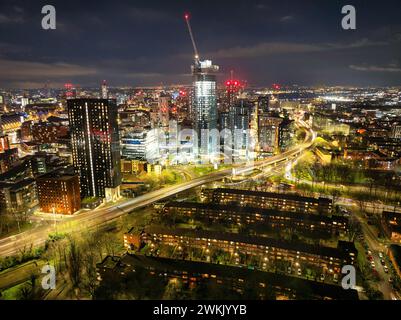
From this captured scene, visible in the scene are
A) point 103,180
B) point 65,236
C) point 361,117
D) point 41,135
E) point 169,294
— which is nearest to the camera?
point 169,294

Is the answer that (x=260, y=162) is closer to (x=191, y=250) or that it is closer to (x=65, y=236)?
(x=191, y=250)

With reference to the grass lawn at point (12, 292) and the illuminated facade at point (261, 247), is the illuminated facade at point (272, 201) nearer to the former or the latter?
the illuminated facade at point (261, 247)

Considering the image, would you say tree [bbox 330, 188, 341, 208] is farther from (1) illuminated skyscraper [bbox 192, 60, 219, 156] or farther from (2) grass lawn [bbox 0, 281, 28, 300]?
(2) grass lawn [bbox 0, 281, 28, 300]

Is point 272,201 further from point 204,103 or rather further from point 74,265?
point 204,103

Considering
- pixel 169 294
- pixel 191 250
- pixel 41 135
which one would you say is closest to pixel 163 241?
pixel 191 250

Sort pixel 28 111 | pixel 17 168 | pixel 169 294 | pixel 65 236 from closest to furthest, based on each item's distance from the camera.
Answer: pixel 169 294
pixel 65 236
pixel 17 168
pixel 28 111

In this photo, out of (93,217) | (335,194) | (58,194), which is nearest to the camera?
(93,217)

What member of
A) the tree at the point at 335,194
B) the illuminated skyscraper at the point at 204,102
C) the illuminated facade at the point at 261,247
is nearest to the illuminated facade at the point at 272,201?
the tree at the point at 335,194

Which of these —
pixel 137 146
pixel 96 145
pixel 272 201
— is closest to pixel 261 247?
pixel 272 201
